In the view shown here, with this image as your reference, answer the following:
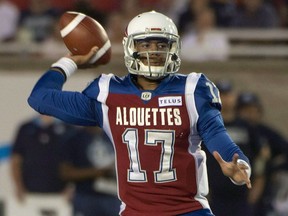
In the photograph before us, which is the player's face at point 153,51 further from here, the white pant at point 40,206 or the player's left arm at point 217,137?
the white pant at point 40,206

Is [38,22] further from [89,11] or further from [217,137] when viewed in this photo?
[217,137]

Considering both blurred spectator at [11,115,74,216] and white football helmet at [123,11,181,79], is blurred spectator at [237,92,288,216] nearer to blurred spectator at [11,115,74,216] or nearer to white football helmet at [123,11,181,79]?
blurred spectator at [11,115,74,216]

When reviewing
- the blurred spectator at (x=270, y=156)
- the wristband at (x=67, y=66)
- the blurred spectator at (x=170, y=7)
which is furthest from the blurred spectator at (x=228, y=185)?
the wristband at (x=67, y=66)

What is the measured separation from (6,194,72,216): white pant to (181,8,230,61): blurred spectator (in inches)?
67.6

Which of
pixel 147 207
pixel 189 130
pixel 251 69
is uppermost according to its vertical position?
pixel 251 69

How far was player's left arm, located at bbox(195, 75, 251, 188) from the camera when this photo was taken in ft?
15.8

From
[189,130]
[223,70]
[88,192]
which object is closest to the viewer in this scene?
[189,130]

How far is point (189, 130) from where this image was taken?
526 cm

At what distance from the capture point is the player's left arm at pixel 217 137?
4.81 m

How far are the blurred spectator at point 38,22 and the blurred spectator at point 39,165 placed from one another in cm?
97

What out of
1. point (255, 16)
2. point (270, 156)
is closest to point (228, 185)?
point (270, 156)

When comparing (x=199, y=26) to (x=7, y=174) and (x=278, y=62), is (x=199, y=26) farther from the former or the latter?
(x=7, y=174)

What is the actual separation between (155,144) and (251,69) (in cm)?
522

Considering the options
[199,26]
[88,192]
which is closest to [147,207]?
[88,192]
